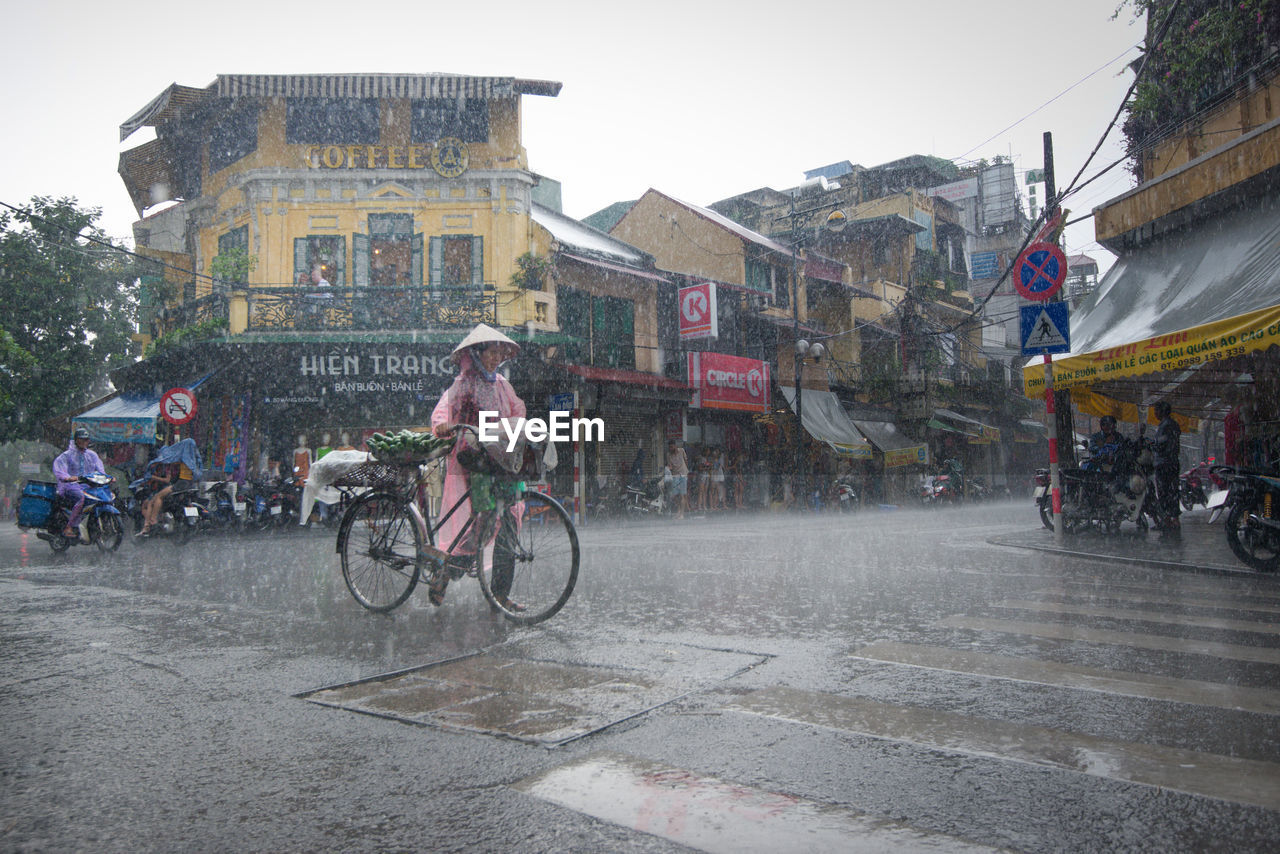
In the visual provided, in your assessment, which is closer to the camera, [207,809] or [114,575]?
[207,809]

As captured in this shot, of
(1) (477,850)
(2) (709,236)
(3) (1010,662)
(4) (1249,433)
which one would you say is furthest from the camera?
(2) (709,236)

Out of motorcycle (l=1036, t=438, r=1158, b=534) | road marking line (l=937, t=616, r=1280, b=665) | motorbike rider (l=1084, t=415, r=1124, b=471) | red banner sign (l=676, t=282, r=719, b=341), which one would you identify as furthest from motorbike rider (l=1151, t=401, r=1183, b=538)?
red banner sign (l=676, t=282, r=719, b=341)

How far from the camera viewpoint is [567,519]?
185 inches

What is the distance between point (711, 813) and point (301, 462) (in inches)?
635

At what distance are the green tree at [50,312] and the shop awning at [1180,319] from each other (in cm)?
2498

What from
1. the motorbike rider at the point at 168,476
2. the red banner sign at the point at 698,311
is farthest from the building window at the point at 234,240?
the red banner sign at the point at 698,311

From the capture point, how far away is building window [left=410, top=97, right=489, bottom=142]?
19.9m

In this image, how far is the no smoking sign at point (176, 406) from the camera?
15.2 m

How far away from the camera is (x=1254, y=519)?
7.20 meters

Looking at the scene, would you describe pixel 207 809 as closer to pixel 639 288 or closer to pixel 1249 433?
pixel 1249 433

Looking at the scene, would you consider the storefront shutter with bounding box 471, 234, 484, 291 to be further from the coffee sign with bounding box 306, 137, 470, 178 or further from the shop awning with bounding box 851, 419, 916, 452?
the shop awning with bounding box 851, 419, 916, 452

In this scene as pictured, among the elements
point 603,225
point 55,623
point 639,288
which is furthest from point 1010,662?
point 603,225

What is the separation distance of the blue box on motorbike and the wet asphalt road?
582 centimetres

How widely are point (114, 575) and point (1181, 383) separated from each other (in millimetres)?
13580
